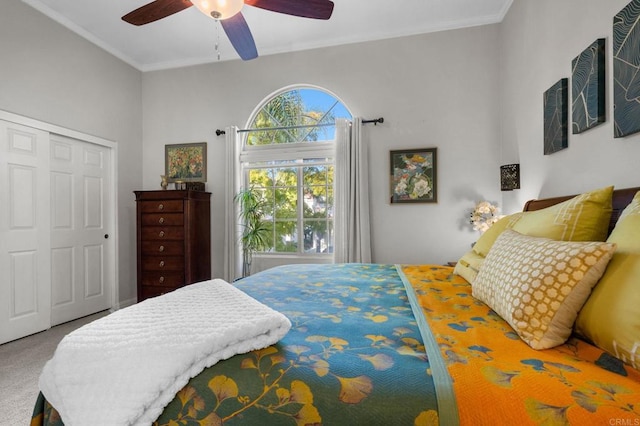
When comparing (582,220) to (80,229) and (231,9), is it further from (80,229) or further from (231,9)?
(80,229)

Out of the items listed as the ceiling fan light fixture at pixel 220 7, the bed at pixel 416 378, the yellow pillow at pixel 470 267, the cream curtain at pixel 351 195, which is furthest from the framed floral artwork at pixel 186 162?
the bed at pixel 416 378

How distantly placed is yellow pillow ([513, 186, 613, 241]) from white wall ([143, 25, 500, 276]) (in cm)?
210

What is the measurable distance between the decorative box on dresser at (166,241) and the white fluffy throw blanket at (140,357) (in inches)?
104

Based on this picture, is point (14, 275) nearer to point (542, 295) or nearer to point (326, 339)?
point (326, 339)

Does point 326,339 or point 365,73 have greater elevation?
point 365,73

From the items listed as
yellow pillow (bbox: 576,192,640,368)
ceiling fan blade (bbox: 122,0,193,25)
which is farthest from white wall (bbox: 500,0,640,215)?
ceiling fan blade (bbox: 122,0,193,25)

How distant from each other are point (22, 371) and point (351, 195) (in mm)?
3070

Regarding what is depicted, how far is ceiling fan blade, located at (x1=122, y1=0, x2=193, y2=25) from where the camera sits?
189 centimetres

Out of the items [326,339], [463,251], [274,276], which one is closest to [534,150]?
[463,251]

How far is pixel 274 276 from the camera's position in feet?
5.98

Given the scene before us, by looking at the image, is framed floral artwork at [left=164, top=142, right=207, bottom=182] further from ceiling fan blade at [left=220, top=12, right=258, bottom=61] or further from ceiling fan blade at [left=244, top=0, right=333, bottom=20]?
ceiling fan blade at [left=244, top=0, right=333, bottom=20]

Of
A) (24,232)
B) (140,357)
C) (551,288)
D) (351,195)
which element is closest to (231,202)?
(351,195)

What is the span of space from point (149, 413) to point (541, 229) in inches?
58.1

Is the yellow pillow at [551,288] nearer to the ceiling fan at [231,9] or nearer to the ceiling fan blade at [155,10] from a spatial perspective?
the ceiling fan at [231,9]
